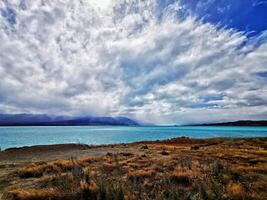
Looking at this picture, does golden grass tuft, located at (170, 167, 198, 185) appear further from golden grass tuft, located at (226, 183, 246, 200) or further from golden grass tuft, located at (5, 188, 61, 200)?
golden grass tuft, located at (5, 188, 61, 200)

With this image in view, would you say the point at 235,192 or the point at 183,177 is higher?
the point at 183,177

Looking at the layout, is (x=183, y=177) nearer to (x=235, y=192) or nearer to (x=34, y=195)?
(x=235, y=192)

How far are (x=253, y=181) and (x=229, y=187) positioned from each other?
96.9 inches

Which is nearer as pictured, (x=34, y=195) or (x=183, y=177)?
(x=34, y=195)

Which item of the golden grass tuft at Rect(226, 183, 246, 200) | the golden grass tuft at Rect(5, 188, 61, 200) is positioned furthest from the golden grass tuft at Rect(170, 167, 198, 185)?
the golden grass tuft at Rect(5, 188, 61, 200)

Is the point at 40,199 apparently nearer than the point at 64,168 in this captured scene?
Yes

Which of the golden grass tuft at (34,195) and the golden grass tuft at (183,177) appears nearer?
the golden grass tuft at (34,195)

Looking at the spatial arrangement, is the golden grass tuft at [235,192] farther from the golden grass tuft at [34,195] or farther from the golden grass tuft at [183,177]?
the golden grass tuft at [34,195]

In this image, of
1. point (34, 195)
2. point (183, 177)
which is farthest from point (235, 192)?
point (34, 195)

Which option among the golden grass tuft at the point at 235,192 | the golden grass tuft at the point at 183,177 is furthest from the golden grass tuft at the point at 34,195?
the golden grass tuft at the point at 235,192

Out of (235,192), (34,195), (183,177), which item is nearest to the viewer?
(235,192)

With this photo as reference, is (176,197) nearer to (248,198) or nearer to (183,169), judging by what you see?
(248,198)

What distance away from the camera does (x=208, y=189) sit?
8312 mm

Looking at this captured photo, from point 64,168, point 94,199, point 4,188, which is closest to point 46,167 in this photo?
point 64,168
